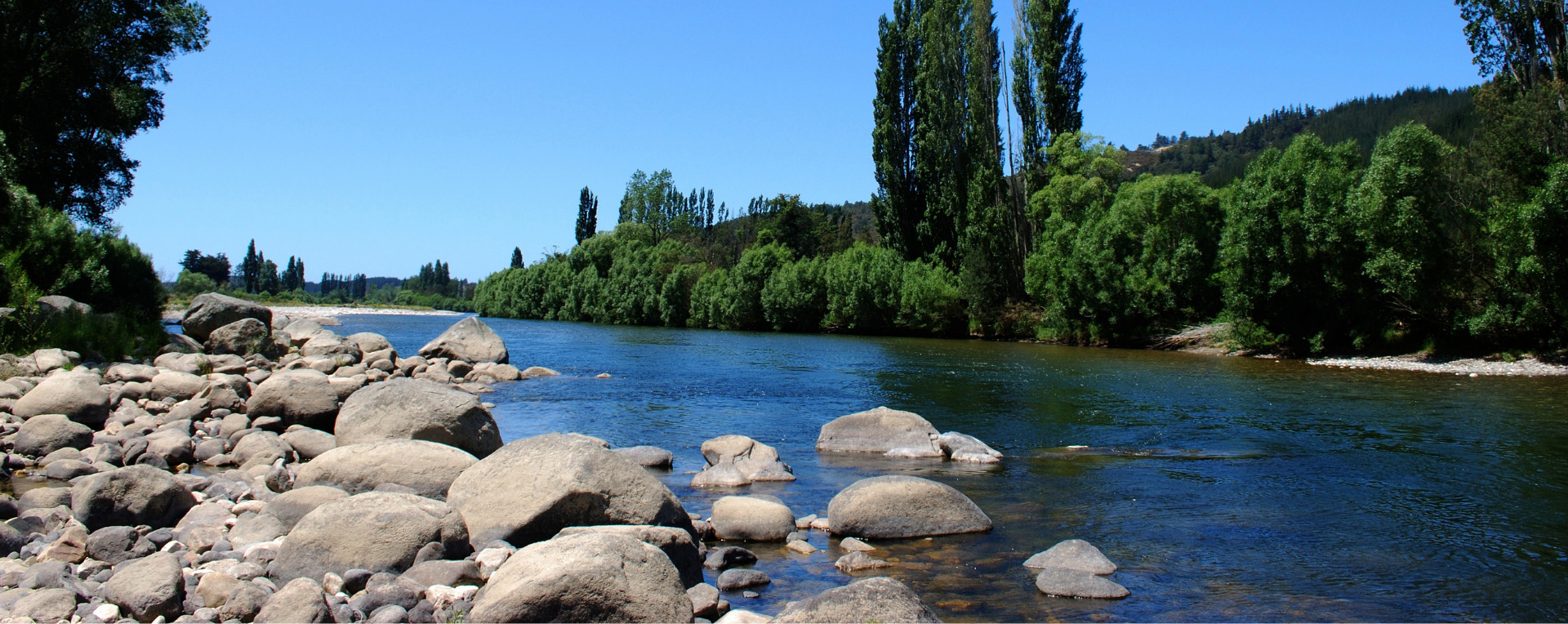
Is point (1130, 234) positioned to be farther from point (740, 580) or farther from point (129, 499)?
point (129, 499)

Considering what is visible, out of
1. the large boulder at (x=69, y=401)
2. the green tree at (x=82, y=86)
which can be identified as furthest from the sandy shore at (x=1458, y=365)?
the green tree at (x=82, y=86)

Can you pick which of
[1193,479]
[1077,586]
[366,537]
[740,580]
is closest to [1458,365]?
[1193,479]

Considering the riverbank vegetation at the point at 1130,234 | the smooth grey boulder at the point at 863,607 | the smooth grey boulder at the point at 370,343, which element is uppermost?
the riverbank vegetation at the point at 1130,234

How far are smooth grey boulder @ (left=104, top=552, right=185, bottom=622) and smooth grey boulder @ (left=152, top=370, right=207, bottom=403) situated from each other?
456 inches

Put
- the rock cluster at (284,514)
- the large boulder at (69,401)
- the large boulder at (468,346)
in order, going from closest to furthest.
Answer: the rock cluster at (284,514)
the large boulder at (69,401)
the large boulder at (468,346)

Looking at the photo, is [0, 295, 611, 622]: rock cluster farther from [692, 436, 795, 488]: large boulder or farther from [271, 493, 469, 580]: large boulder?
[692, 436, 795, 488]: large boulder

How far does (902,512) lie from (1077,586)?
2.26 metres

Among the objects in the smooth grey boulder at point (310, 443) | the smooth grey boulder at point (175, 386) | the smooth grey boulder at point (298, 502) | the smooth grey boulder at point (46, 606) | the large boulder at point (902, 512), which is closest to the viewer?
the smooth grey boulder at point (46, 606)

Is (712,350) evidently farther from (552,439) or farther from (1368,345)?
(552,439)

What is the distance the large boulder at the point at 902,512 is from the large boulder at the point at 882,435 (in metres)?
4.59

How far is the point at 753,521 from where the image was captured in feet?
29.6

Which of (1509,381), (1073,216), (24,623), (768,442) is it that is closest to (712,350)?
(1073,216)

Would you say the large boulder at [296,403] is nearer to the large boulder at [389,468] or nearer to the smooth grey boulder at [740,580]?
the large boulder at [389,468]

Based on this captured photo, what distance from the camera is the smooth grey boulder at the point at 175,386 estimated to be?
52.1ft
